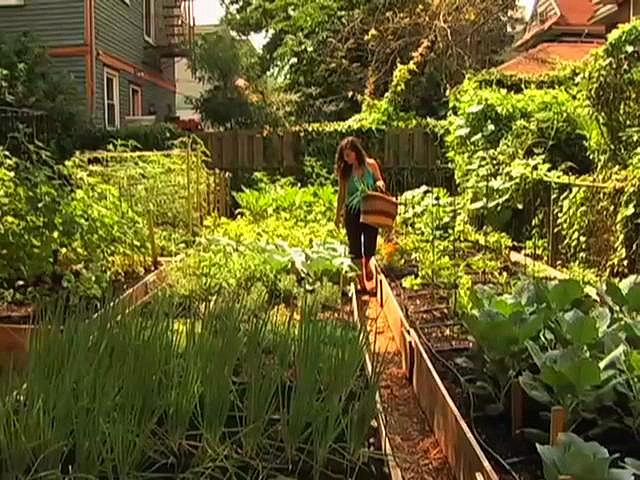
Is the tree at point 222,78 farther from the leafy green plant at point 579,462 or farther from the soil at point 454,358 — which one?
the leafy green plant at point 579,462

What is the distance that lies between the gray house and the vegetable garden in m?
6.60

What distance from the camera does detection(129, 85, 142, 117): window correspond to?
61.5ft

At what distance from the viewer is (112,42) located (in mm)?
16906

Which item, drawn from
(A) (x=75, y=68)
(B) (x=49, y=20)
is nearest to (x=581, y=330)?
(A) (x=75, y=68)

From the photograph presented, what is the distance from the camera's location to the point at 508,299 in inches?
144

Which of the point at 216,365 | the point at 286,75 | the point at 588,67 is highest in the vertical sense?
the point at 286,75

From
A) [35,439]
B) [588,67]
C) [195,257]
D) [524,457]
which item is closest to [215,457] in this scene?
[35,439]

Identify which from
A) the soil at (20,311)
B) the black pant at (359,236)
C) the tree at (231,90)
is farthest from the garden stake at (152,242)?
the tree at (231,90)

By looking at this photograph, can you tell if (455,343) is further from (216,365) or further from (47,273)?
(47,273)

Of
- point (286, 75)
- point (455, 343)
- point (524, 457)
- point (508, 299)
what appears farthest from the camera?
point (286, 75)

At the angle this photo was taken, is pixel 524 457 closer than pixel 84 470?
No

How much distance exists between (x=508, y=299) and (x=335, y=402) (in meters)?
1.61

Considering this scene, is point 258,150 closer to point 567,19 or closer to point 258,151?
point 258,151

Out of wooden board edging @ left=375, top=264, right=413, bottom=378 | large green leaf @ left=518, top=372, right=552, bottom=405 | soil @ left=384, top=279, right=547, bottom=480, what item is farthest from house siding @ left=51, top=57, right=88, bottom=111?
large green leaf @ left=518, top=372, right=552, bottom=405
